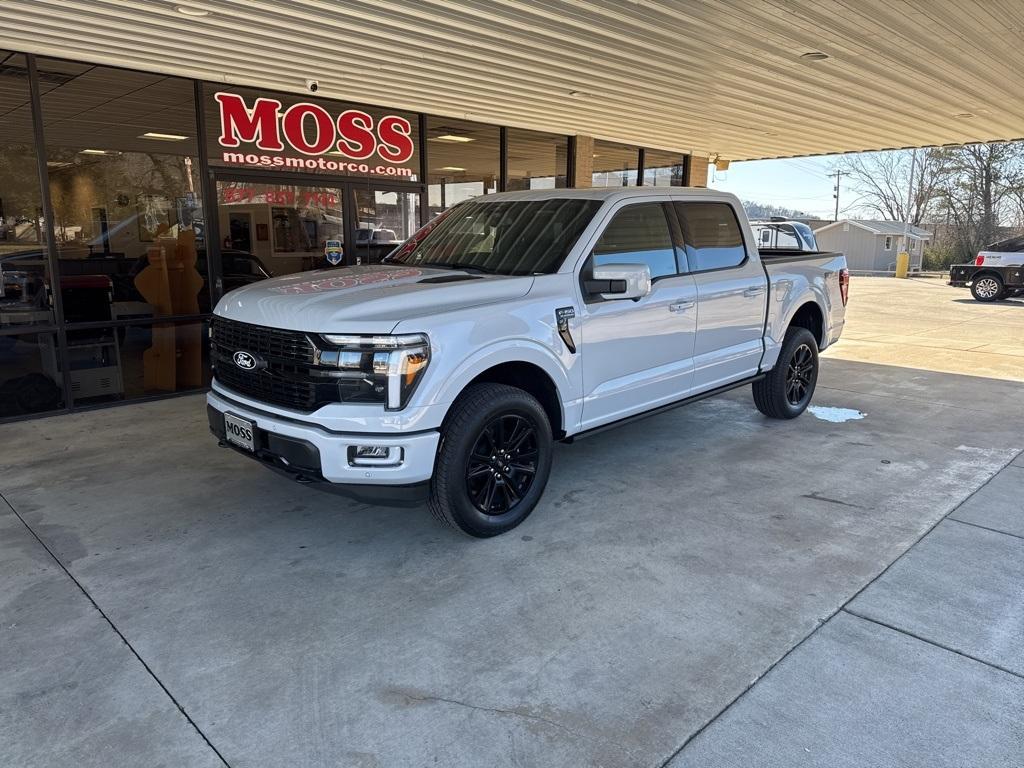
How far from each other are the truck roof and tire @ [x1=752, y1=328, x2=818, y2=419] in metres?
1.57

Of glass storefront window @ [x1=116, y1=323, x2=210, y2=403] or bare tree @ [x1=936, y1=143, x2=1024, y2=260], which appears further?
bare tree @ [x1=936, y1=143, x2=1024, y2=260]

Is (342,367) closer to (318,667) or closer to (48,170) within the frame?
(318,667)

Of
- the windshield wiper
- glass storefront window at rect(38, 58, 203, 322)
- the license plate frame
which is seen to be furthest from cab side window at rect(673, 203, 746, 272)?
glass storefront window at rect(38, 58, 203, 322)

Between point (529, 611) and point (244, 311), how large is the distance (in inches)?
88.8

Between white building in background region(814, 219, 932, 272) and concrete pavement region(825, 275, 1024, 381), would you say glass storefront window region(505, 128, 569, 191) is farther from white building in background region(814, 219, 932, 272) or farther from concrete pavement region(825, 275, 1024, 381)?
white building in background region(814, 219, 932, 272)

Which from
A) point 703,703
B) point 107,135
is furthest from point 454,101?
point 703,703

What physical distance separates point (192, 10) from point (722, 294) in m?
4.60

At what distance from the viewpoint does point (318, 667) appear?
289 centimetres

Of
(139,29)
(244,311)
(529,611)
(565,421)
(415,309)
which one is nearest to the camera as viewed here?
(529,611)

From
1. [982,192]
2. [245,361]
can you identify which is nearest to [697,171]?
[245,361]

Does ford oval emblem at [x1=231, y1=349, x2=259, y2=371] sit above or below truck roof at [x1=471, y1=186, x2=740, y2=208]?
below

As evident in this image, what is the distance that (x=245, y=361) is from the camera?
12.8 ft

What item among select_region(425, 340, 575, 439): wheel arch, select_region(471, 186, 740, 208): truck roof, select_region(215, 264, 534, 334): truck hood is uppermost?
select_region(471, 186, 740, 208): truck roof

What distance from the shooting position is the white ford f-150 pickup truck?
350 centimetres
